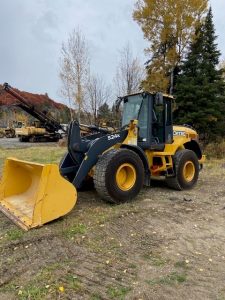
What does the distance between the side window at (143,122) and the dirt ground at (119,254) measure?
5.66 ft

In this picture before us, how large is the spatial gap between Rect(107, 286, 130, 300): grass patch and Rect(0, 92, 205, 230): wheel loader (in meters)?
2.03

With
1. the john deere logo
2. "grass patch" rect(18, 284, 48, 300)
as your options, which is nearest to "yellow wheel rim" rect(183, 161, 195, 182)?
the john deere logo

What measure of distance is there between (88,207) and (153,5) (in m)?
19.1

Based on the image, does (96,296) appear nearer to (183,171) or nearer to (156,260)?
(156,260)

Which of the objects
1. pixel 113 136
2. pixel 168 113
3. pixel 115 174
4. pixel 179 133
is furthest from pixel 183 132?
pixel 115 174

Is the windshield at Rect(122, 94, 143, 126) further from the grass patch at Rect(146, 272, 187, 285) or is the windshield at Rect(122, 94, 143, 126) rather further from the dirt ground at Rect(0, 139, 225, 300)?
the grass patch at Rect(146, 272, 187, 285)

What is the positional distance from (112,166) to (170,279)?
9.32 ft

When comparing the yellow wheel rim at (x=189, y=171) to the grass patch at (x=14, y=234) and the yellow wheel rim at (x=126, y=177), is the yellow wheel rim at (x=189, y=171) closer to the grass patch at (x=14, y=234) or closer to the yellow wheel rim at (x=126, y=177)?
the yellow wheel rim at (x=126, y=177)

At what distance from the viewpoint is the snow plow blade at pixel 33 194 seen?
5.28 metres

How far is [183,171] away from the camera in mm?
8289

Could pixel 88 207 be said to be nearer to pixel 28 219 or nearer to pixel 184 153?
pixel 28 219

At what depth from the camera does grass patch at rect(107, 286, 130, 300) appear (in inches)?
136

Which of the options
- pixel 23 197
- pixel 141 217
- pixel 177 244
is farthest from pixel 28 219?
pixel 177 244

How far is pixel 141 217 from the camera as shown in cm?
586
